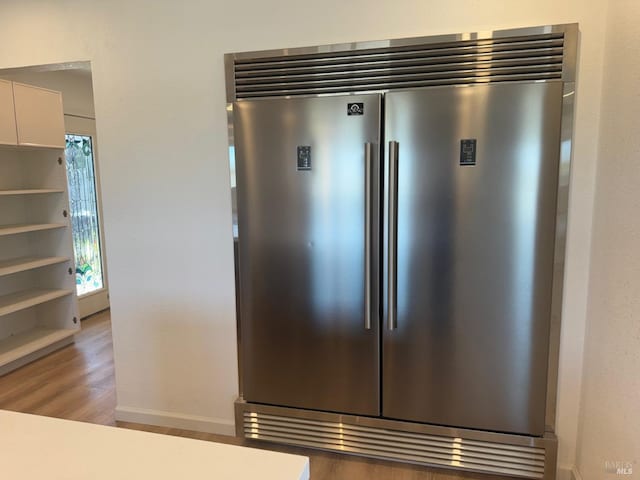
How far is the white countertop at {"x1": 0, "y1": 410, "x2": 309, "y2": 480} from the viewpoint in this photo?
0.85m

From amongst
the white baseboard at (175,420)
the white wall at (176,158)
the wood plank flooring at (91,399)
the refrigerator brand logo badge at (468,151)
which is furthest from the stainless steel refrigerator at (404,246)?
the white baseboard at (175,420)

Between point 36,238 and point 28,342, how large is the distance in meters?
0.99

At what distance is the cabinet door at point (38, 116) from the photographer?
3.40 m

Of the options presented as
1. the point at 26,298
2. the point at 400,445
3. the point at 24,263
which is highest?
the point at 24,263

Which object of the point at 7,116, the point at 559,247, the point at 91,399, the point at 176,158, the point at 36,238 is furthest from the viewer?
the point at 36,238

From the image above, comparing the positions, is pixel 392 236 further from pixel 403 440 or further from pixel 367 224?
pixel 403 440

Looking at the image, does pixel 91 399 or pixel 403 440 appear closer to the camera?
pixel 403 440

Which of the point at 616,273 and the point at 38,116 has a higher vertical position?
the point at 38,116

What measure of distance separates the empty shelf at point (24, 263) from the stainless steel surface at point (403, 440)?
2349 millimetres

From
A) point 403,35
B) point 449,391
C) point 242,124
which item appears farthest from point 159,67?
point 449,391

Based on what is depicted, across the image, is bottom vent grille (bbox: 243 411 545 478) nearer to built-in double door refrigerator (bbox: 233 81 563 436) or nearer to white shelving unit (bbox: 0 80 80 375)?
built-in double door refrigerator (bbox: 233 81 563 436)

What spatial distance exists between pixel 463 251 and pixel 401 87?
82cm

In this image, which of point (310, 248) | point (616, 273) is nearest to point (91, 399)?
point (310, 248)

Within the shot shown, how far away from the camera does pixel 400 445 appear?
2.20 m
